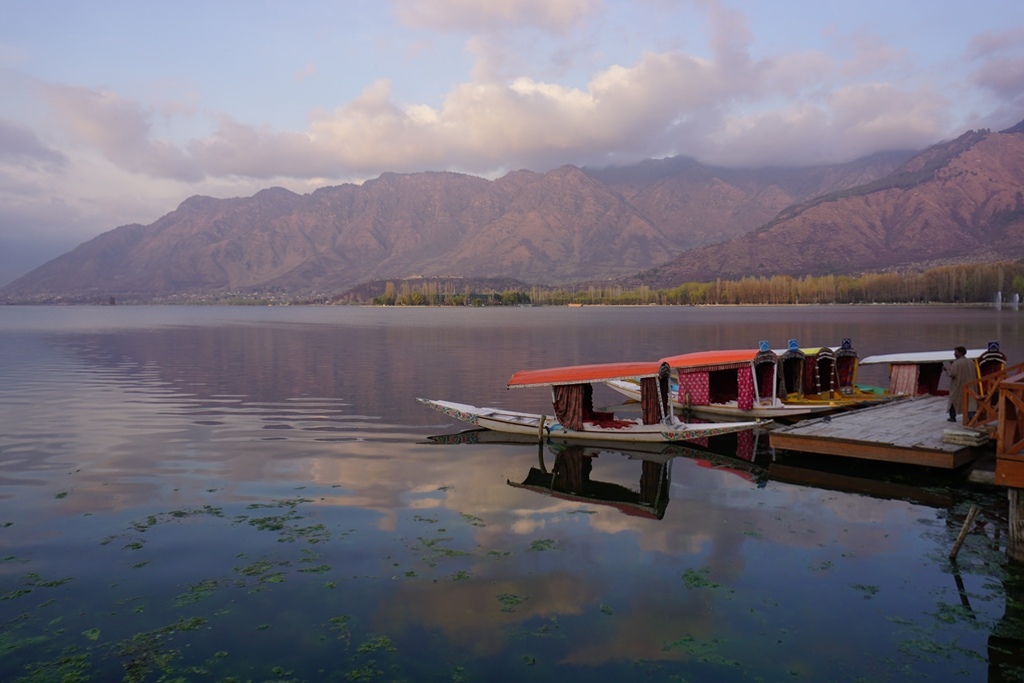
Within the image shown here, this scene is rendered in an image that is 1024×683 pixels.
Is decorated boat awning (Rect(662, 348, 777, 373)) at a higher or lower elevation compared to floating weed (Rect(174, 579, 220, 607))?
higher

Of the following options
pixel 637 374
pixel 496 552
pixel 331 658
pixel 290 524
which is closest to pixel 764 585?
pixel 496 552

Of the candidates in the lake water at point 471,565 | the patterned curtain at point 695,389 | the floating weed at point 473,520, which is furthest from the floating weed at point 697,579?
the patterned curtain at point 695,389

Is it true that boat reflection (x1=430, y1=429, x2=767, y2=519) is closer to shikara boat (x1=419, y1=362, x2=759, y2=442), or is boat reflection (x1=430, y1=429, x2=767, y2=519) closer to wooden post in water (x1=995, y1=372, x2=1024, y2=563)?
shikara boat (x1=419, y1=362, x2=759, y2=442)

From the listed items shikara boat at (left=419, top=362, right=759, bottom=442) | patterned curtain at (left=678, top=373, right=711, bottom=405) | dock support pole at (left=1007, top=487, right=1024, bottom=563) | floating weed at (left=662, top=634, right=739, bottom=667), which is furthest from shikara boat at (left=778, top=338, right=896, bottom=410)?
floating weed at (left=662, top=634, right=739, bottom=667)

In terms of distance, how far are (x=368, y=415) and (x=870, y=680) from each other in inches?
1188

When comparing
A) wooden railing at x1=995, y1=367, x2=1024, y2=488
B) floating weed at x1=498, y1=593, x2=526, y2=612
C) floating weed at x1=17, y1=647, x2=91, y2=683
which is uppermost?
wooden railing at x1=995, y1=367, x2=1024, y2=488

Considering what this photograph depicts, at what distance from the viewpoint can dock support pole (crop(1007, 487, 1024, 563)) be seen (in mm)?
14969

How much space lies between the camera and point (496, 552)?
16609 millimetres

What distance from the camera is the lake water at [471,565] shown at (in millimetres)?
11734

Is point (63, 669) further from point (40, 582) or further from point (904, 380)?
point (904, 380)

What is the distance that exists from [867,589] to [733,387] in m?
23.5

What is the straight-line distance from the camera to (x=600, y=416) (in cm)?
3192

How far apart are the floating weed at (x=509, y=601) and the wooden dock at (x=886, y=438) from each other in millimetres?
14849

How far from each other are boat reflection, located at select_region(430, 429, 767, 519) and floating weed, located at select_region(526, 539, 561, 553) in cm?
360
